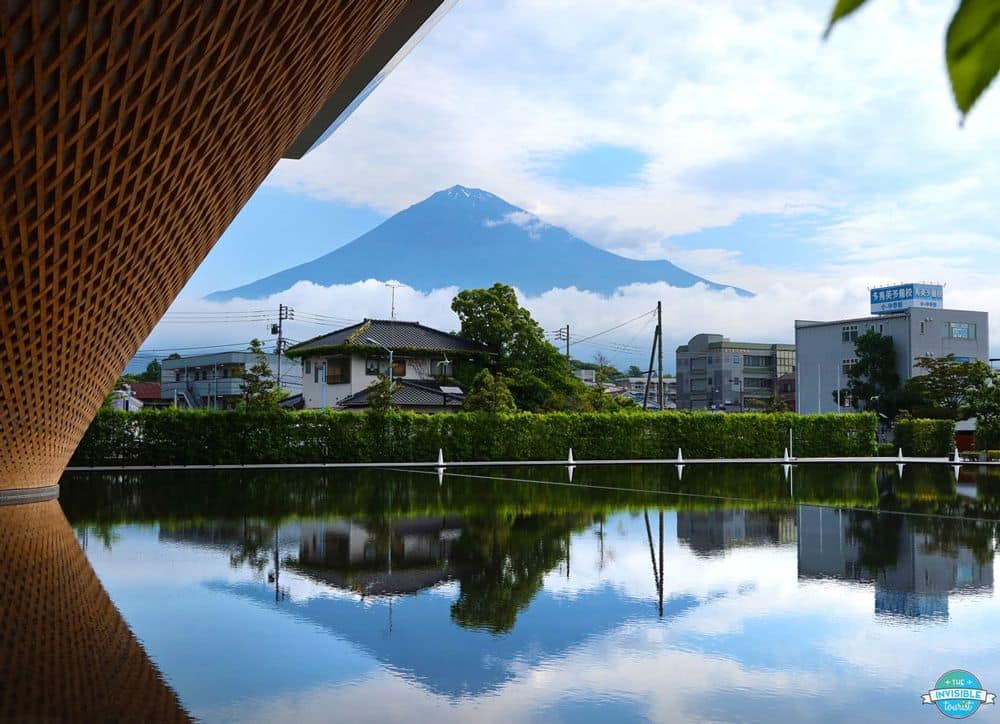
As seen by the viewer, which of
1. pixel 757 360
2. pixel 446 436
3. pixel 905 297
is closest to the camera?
pixel 446 436

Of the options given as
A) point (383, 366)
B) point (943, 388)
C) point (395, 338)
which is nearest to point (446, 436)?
point (383, 366)

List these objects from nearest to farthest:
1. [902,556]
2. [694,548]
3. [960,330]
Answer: [902,556] < [694,548] < [960,330]

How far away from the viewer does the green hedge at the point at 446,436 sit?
92.6ft

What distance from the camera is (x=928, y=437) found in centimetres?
3675

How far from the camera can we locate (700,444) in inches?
1342

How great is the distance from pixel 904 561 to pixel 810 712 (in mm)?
6080

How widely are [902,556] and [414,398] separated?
29981 millimetres

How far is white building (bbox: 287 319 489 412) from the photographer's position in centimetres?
4028

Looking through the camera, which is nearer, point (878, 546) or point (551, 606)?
point (551, 606)

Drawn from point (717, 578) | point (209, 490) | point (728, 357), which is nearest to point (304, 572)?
point (717, 578)

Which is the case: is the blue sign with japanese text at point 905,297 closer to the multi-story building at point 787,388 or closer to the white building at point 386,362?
the multi-story building at point 787,388

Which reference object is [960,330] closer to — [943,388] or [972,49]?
[943,388]

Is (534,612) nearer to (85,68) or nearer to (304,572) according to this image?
(304,572)

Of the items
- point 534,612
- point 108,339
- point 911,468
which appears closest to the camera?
point 534,612
